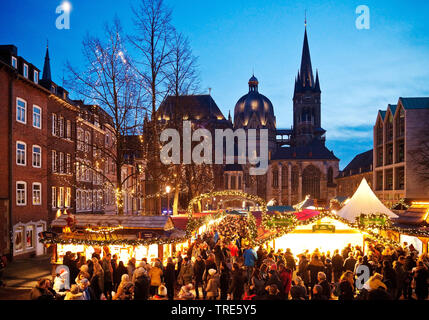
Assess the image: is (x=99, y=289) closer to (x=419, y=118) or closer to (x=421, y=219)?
(x=421, y=219)

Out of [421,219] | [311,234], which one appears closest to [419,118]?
[421,219]

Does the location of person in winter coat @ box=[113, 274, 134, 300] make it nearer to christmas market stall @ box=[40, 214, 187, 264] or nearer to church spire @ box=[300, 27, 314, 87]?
christmas market stall @ box=[40, 214, 187, 264]

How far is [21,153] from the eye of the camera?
2430 cm

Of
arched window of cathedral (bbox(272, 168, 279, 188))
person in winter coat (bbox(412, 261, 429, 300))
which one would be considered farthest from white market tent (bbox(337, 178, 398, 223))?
arched window of cathedral (bbox(272, 168, 279, 188))

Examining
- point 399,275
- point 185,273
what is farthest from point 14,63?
point 399,275

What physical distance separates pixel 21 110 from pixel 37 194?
5.70 metres

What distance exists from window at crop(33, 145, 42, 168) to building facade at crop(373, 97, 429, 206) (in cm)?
3695

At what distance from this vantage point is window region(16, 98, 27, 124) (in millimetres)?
23797

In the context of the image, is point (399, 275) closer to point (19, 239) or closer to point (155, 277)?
point (155, 277)

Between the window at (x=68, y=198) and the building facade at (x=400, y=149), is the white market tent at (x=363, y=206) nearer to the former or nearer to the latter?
the window at (x=68, y=198)

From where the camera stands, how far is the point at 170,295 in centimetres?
1255

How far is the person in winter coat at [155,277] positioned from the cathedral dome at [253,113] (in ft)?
335

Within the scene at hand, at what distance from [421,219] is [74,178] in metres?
24.1

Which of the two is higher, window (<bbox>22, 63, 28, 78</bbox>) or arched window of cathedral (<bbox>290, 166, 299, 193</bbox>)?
window (<bbox>22, 63, 28, 78</bbox>)
